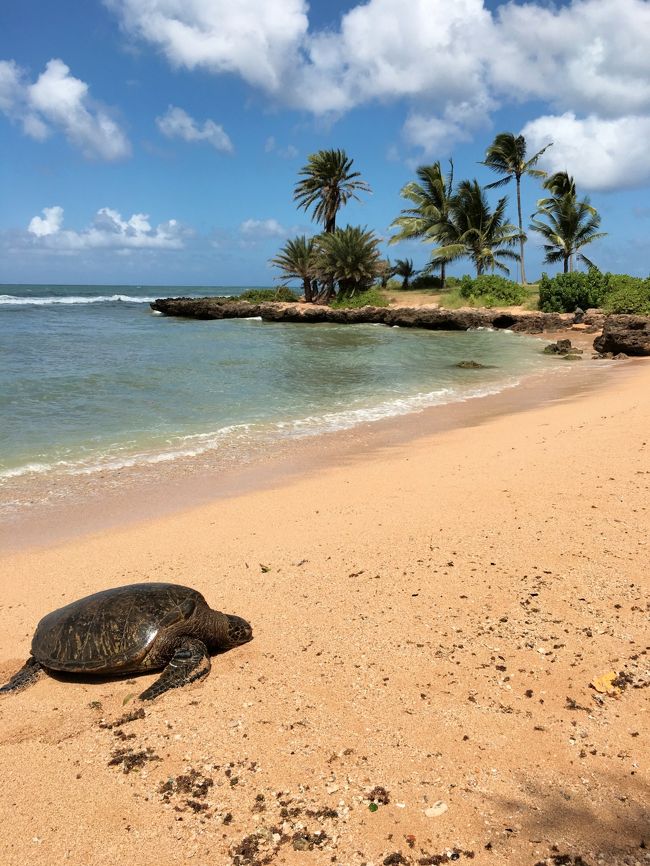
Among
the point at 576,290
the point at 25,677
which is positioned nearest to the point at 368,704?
the point at 25,677

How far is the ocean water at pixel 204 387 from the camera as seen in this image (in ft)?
36.1

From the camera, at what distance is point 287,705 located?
3547 mm

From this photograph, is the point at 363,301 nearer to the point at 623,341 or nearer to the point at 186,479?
the point at 623,341

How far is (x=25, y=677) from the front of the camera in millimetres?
4094

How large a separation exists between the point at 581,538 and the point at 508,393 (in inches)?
451

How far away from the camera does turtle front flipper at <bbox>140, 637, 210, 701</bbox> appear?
12.6 feet

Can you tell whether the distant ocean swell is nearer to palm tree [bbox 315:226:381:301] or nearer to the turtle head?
the turtle head

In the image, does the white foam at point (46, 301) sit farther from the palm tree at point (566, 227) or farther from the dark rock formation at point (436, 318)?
the palm tree at point (566, 227)

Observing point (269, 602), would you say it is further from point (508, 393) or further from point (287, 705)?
point (508, 393)

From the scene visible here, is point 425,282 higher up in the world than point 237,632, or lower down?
higher up

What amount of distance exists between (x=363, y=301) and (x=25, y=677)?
42530 millimetres

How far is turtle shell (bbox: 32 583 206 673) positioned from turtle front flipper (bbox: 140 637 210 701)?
181 millimetres

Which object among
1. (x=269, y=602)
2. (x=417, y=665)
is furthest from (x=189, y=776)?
(x=269, y=602)

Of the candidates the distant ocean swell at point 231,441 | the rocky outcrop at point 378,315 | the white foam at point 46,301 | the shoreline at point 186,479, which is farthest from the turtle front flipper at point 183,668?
the white foam at point 46,301
